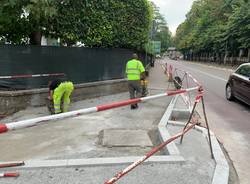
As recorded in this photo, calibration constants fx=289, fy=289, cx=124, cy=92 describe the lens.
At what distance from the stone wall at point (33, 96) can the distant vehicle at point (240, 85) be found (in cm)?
504

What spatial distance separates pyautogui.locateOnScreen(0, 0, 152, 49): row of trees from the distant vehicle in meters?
4.69

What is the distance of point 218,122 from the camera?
314 inches

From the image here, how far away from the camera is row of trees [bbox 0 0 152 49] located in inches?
363

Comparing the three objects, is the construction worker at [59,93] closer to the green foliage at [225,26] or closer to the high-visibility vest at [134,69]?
the high-visibility vest at [134,69]

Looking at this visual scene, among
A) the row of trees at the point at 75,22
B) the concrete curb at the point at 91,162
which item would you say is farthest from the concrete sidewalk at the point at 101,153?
the row of trees at the point at 75,22

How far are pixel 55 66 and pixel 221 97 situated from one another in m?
7.06

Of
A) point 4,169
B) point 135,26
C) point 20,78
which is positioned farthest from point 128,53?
point 4,169

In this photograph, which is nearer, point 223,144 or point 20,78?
point 223,144

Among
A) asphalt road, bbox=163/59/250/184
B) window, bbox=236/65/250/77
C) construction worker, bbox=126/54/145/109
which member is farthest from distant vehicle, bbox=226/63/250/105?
construction worker, bbox=126/54/145/109

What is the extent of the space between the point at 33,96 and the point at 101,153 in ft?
16.7

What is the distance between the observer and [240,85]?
10.3 meters

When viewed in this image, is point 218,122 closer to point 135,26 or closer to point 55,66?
point 55,66

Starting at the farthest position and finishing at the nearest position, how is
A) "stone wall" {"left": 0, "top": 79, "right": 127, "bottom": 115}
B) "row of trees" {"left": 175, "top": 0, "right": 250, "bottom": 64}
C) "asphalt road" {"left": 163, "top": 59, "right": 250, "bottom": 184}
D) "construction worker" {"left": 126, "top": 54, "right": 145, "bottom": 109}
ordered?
"row of trees" {"left": 175, "top": 0, "right": 250, "bottom": 64}, "construction worker" {"left": 126, "top": 54, "right": 145, "bottom": 109}, "stone wall" {"left": 0, "top": 79, "right": 127, "bottom": 115}, "asphalt road" {"left": 163, "top": 59, "right": 250, "bottom": 184}

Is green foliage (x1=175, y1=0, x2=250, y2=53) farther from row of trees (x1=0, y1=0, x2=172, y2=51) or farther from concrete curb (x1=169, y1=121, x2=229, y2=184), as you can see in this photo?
concrete curb (x1=169, y1=121, x2=229, y2=184)
